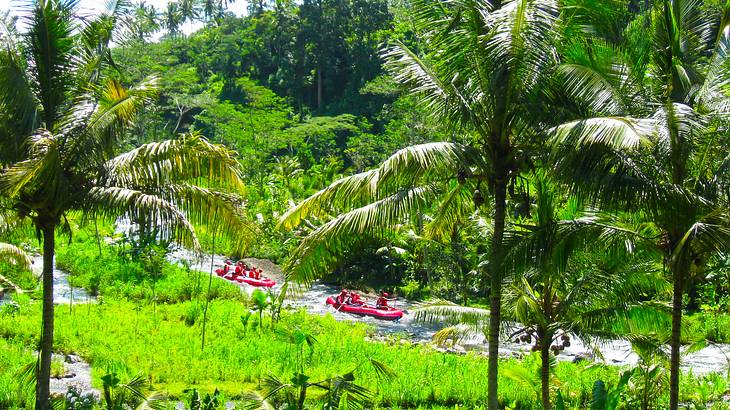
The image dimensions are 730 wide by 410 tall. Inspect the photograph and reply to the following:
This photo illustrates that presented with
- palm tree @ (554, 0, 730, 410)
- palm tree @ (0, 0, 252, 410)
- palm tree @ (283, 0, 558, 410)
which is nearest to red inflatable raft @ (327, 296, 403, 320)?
palm tree @ (0, 0, 252, 410)

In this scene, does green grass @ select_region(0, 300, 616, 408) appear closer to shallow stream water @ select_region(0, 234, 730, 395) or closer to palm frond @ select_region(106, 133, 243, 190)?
shallow stream water @ select_region(0, 234, 730, 395)

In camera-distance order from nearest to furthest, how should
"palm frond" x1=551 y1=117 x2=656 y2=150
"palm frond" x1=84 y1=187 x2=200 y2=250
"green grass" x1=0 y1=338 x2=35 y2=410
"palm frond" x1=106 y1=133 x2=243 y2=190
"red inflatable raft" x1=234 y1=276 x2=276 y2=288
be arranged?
"palm frond" x1=551 y1=117 x2=656 y2=150
"palm frond" x1=84 y1=187 x2=200 y2=250
"palm frond" x1=106 y1=133 x2=243 y2=190
"green grass" x1=0 y1=338 x2=35 y2=410
"red inflatable raft" x1=234 y1=276 x2=276 y2=288

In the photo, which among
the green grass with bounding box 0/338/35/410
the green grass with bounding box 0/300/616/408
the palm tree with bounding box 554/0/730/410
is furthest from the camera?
the green grass with bounding box 0/300/616/408

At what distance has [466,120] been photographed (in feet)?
25.9

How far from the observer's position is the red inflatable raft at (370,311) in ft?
60.5

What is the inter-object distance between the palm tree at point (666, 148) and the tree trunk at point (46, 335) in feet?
18.8

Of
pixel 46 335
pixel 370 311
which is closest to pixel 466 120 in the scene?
pixel 46 335

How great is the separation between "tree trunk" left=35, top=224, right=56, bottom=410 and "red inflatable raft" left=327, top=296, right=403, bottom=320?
10.3 metres

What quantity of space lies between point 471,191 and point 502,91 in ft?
5.21

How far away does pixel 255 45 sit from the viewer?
1772 inches

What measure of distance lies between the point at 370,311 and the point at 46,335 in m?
10.5

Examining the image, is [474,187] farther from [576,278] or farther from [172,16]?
[172,16]

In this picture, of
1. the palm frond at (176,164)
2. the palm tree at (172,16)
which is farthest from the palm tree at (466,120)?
the palm tree at (172,16)

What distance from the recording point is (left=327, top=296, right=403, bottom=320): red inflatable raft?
18.5 m
